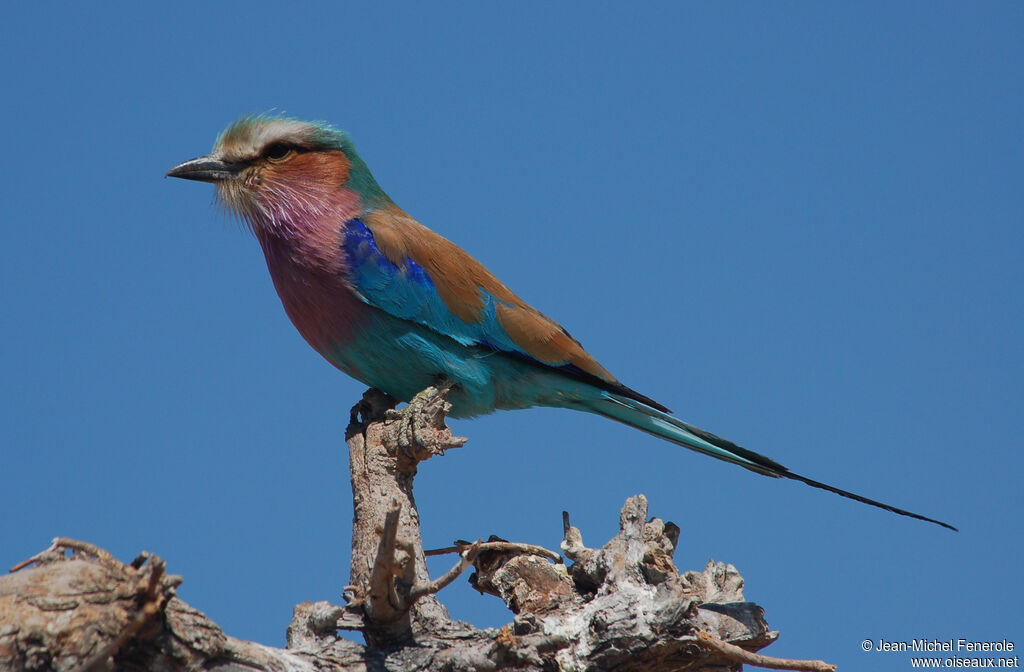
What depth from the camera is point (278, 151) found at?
4512mm

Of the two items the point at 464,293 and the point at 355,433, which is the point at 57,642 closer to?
the point at 355,433

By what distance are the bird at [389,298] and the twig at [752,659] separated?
0.95 meters

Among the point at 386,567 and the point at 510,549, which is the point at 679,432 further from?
the point at 386,567

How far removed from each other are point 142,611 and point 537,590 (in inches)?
61.5

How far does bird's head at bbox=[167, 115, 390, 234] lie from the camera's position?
4367 millimetres

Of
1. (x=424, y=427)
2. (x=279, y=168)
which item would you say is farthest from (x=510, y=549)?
(x=279, y=168)

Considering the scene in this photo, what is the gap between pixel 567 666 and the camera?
10.2ft

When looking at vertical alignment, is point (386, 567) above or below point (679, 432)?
below

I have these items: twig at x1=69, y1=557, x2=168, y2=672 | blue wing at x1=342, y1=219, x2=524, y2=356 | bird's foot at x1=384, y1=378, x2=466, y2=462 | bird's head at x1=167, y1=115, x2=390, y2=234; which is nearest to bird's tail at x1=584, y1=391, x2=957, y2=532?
blue wing at x1=342, y1=219, x2=524, y2=356

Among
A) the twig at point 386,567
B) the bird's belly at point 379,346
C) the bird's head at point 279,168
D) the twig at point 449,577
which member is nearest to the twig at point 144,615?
the twig at point 386,567

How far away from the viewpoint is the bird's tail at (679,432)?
4.11 meters

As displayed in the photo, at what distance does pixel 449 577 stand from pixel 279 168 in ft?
7.73

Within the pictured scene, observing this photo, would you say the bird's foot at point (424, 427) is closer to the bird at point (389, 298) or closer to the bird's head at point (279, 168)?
the bird at point (389, 298)

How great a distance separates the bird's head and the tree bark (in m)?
0.98
